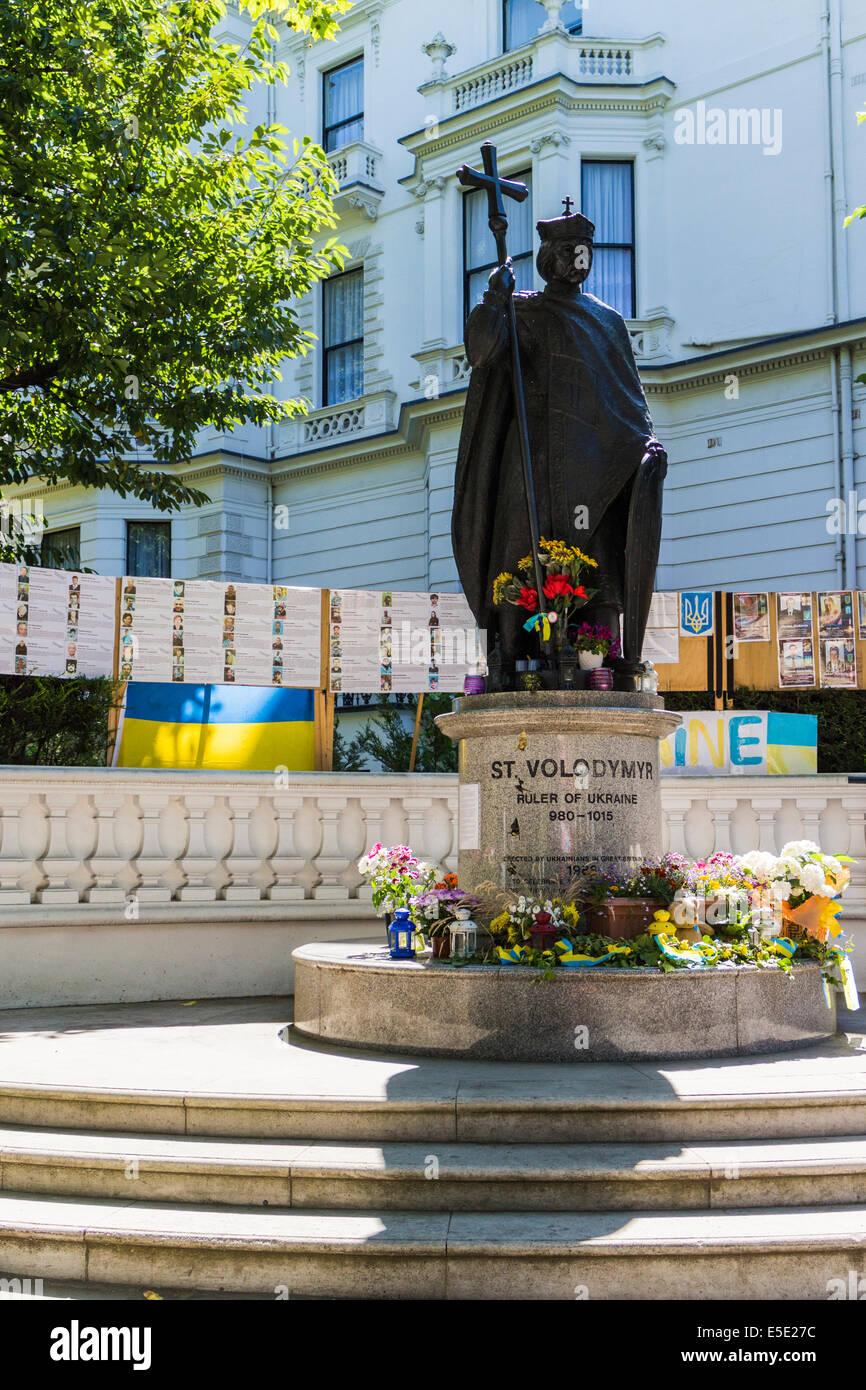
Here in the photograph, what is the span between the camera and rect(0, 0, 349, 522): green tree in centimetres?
1184

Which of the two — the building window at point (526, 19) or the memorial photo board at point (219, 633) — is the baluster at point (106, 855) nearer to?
the memorial photo board at point (219, 633)

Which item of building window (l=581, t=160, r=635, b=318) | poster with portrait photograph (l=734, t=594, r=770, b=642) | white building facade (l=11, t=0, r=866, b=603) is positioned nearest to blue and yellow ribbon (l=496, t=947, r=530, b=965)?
poster with portrait photograph (l=734, t=594, r=770, b=642)

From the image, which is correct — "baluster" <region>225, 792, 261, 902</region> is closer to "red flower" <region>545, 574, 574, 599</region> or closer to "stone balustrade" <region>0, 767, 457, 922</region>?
"stone balustrade" <region>0, 767, 457, 922</region>

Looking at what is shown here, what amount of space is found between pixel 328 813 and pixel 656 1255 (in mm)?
5530

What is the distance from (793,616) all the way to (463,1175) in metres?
8.63

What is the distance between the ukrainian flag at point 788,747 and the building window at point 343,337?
44.1 ft

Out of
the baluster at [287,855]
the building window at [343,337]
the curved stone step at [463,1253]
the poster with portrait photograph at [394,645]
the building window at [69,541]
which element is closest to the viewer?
the curved stone step at [463,1253]

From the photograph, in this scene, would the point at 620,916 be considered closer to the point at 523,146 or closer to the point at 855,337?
the point at 855,337

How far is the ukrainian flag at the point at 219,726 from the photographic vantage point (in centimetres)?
1145

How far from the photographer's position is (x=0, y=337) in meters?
11.2

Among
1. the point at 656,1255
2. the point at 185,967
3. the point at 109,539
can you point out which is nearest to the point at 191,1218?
the point at 656,1255

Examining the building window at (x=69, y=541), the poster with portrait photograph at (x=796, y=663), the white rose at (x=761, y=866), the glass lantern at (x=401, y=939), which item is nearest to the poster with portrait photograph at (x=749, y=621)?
the poster with portrait photograph at (x=796, y=663)

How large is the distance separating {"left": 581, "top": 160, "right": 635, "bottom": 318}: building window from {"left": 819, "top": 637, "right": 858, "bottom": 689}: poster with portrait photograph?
890cm

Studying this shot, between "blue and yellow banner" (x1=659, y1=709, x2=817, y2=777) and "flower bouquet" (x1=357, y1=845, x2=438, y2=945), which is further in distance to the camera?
"blue and yellow banner" (x1=659, y1=709, x2=817, y2=777)
